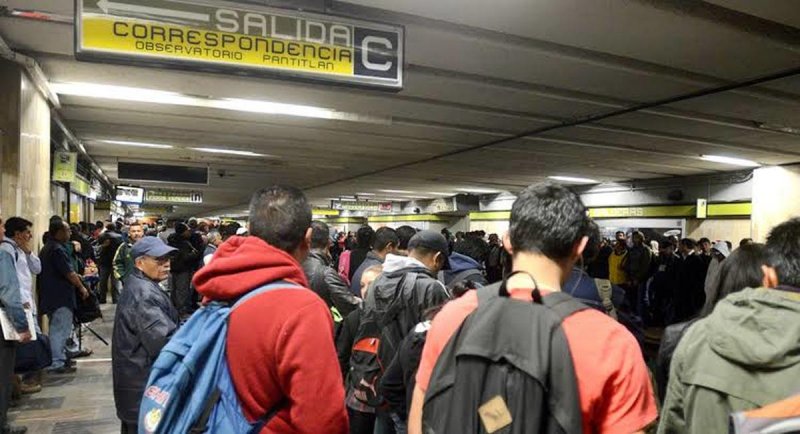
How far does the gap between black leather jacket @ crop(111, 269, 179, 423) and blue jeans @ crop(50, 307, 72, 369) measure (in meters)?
3.17

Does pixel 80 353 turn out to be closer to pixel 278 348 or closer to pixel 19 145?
pixel 19 145

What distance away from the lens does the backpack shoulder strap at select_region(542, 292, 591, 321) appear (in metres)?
1.15

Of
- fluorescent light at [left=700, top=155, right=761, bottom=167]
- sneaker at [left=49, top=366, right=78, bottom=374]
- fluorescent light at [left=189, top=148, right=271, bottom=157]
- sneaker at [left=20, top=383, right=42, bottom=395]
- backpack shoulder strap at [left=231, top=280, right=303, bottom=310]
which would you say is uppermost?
fluorescent light at [left=700, top=155, right=761, bottom=167]

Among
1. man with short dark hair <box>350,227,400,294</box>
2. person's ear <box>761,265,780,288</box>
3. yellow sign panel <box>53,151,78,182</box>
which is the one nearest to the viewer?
person's ear <box>761,265,780,288</box>

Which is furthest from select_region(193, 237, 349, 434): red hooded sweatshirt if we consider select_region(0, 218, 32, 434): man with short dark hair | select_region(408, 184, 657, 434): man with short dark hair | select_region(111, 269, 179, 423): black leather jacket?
select_region(0, 218, 32, 434): man with short dark hair

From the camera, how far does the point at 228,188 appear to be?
1742 centimetres

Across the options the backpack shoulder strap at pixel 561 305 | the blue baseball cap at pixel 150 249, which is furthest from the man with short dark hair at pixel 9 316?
the backpack shoulder strap at pixel 561 305

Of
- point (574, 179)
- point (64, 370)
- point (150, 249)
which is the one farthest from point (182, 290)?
point (574, 179)

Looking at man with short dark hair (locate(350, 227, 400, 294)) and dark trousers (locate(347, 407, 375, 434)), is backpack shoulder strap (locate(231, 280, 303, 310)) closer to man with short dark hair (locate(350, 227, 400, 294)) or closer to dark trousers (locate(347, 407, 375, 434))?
dark trousers (locate(347, 407, 375, 434))

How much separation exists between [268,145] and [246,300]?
788 centimetres

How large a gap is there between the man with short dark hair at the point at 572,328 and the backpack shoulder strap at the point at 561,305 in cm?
1

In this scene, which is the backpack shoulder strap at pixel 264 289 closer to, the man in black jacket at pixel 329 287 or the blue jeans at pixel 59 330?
the man in black jacket at pixel 329 287

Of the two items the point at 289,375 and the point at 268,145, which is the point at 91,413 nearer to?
the point at 289,375

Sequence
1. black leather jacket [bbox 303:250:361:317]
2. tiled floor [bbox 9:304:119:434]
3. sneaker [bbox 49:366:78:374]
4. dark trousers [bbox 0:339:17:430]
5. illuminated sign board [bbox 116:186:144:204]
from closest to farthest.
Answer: dark trousers [bbox 0:339:17:430] < black leather jacket [bbox 303:250:361:317] < tiled floor [bbox 9:304:119:434] < sneaker [bbox 49:366:78:374] < illuminated sign board [bbox 116:186:144:204]
